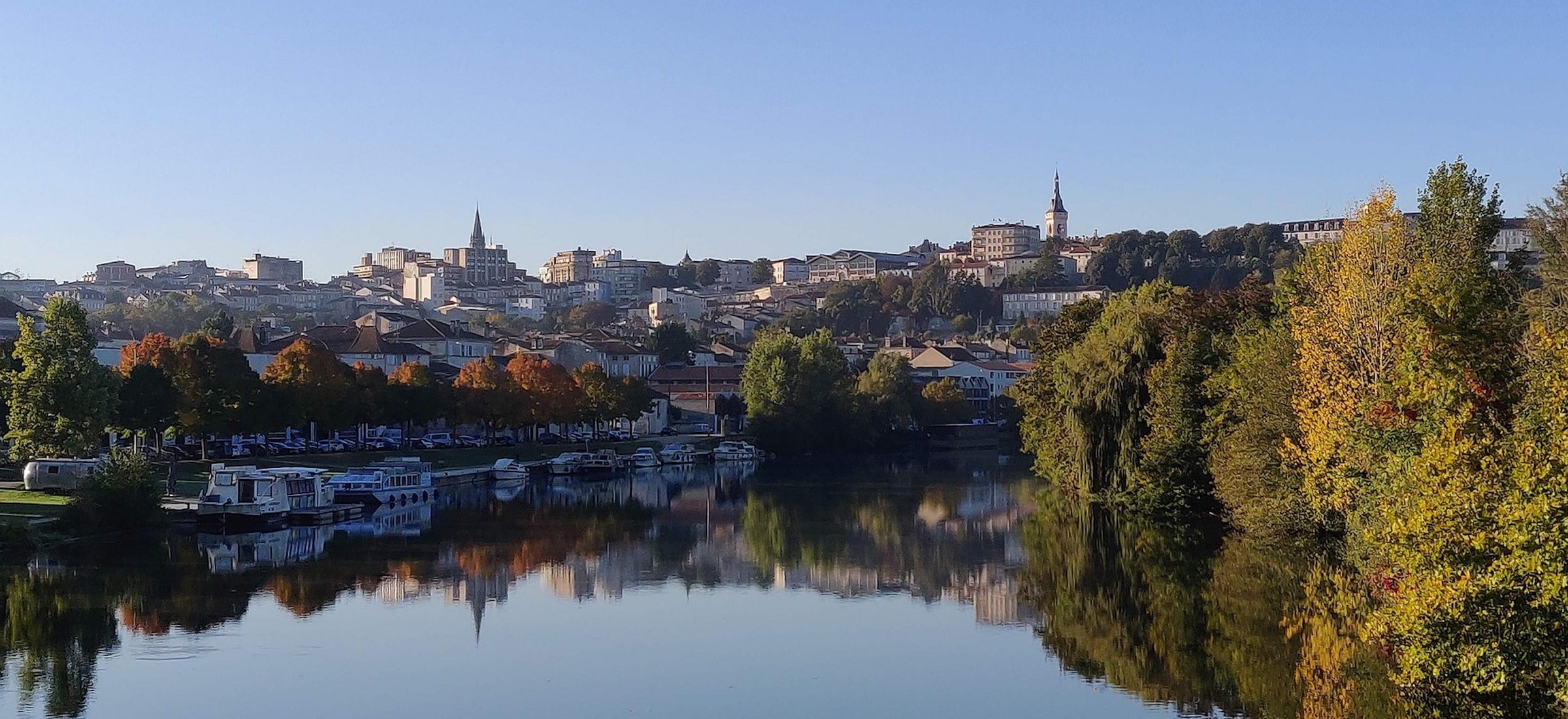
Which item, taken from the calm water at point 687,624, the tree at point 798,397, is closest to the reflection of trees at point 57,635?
the calm water at point 687,624

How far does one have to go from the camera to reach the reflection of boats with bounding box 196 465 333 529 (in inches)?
1903

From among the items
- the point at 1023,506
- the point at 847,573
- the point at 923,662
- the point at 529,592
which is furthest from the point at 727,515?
the point at 923,662

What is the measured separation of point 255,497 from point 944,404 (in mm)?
69346

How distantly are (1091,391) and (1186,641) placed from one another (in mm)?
22923

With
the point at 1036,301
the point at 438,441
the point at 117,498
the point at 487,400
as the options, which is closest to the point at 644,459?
the point at 487,400

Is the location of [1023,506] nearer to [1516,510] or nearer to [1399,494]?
[1399,494]

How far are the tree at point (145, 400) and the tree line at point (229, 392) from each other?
0.13 ft

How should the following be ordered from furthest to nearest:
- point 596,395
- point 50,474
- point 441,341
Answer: point 441,341 < point 596,395 < point 50,474

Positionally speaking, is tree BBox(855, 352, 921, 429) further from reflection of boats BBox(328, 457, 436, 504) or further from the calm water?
the calm water

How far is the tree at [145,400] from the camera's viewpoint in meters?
58.3

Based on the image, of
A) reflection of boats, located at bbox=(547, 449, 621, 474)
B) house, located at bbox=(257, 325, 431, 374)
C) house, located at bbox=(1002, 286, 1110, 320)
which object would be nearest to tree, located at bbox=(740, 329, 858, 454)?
reflection of boats, located at bbox=(547, 449, 621, 474)

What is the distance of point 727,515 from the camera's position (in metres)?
56.6

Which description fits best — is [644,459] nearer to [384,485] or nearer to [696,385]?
[384,485]

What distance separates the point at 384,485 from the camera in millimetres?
59094
